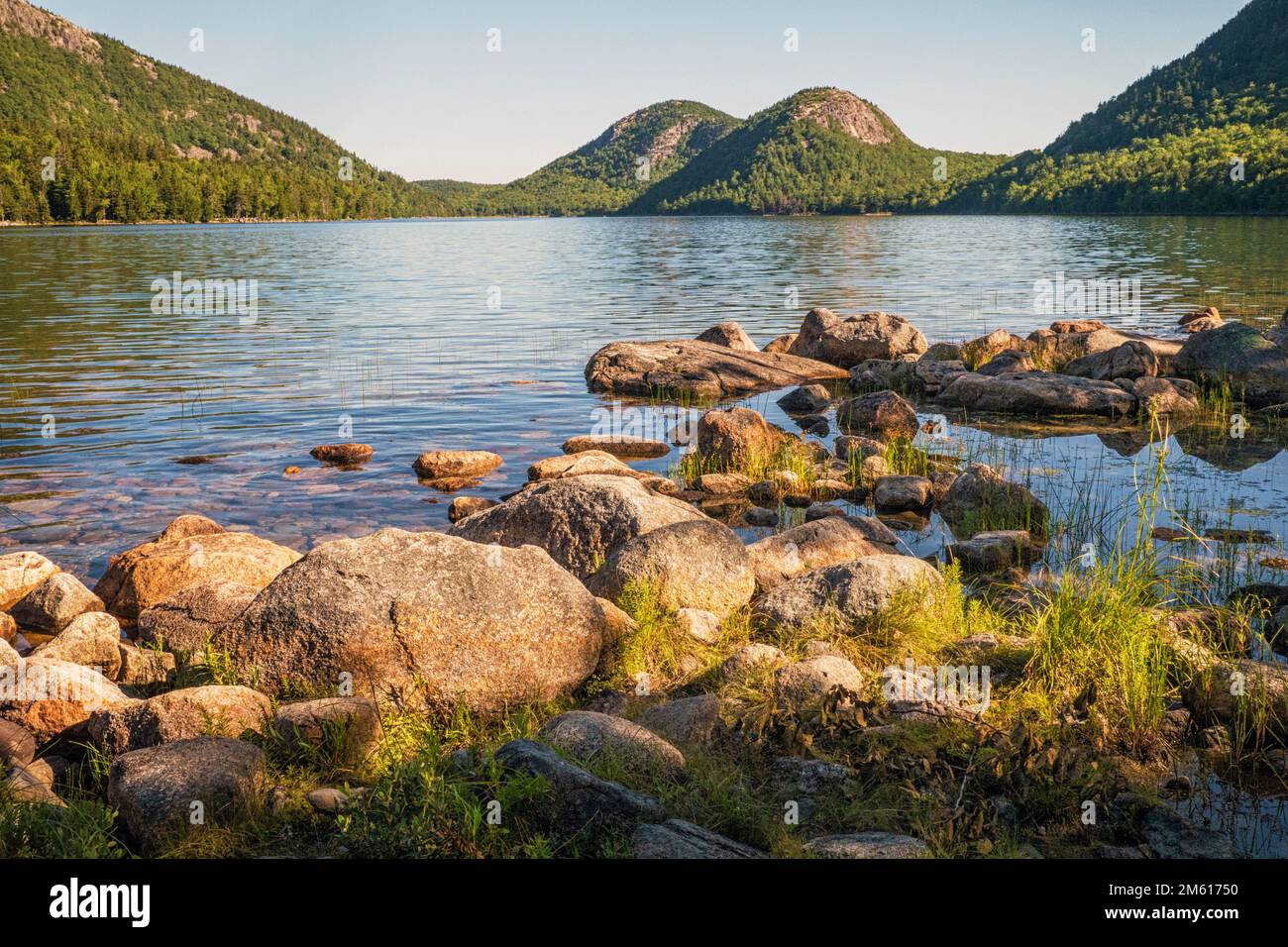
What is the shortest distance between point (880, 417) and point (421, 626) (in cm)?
1202

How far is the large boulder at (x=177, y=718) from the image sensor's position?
5.79 meters

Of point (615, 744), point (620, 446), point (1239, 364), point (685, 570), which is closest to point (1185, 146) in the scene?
point (1239, 364)

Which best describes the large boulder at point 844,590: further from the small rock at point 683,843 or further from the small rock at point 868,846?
the small rock at point 683,843

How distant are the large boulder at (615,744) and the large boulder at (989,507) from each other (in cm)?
670

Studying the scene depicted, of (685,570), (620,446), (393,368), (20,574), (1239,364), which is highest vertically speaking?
(393,368)

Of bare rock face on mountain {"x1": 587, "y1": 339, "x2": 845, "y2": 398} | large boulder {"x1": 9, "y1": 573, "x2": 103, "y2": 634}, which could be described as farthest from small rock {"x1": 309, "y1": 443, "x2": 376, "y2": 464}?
bare rock face on mountain {"x1": 587, "y1": 339, "x2": 845, "y2": 398}

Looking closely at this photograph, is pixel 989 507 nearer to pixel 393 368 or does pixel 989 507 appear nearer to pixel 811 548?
pixel 811 548

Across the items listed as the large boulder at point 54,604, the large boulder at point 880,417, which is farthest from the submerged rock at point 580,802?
the large boulder at point 880,417

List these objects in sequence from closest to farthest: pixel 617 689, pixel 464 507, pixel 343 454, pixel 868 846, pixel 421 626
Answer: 1. pixel 868 846
2. pixel 421 626
3. pixel 617 689
4. pixel 464 507
5. pixel 343 454

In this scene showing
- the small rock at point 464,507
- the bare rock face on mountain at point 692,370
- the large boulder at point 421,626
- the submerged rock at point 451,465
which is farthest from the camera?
the bare rock face on mountain at point 692,370

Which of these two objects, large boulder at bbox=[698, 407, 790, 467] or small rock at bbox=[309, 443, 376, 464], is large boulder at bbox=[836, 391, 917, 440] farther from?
small rock at bbox=[309, 443, 376, 464]

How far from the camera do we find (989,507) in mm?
11539
